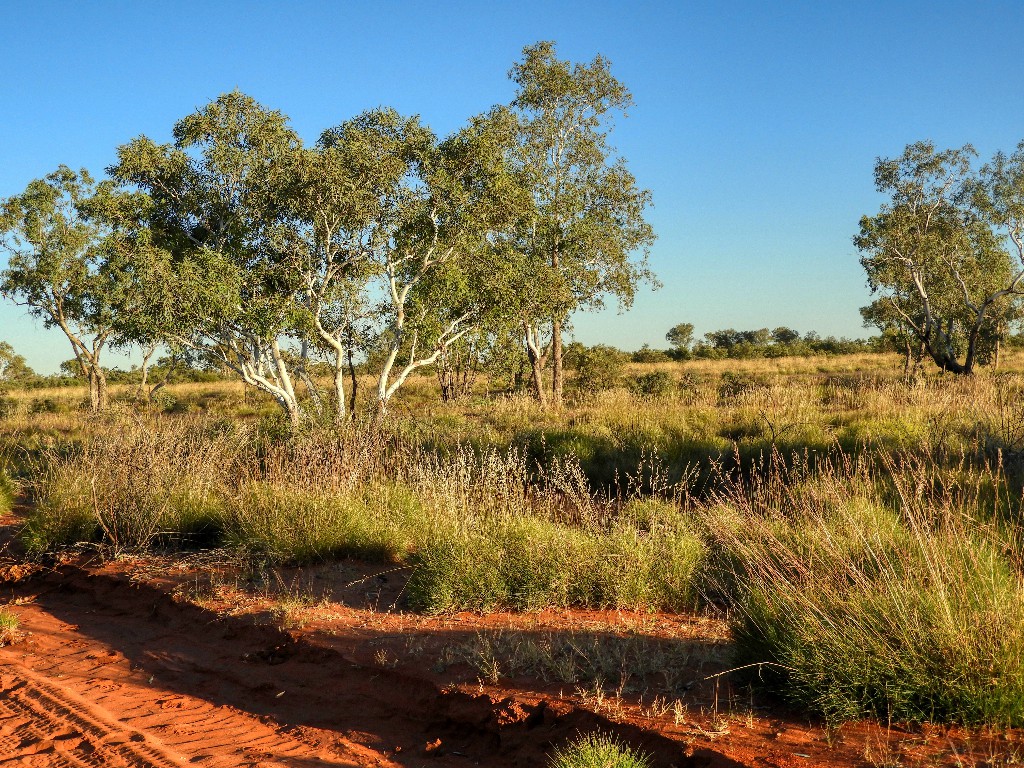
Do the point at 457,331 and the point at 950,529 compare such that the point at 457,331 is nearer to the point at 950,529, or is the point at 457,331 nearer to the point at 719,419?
the point at 719,419

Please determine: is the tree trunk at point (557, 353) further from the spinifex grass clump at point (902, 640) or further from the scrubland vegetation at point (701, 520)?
the spinifex grass clump at point (902, 640)

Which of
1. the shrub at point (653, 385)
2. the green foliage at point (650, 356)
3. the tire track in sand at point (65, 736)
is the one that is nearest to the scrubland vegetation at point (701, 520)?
the tire track in sand at point (65, 736)

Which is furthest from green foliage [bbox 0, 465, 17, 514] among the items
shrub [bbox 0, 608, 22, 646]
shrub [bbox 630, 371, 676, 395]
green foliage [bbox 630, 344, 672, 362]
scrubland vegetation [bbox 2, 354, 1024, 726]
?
green foliage [bbox 630, 344, 672, 362]

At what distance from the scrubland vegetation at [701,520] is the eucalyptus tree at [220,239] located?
7.20 feet

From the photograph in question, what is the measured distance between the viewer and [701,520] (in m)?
8.27

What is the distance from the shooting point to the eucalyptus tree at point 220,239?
15.0m

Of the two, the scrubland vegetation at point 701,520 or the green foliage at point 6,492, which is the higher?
the scrubland vegetation at point 701,520

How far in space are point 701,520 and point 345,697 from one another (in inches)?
173

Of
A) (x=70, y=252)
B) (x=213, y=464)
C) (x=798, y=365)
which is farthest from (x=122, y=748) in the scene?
(x=798, y=365)

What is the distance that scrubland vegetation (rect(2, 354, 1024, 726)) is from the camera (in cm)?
418

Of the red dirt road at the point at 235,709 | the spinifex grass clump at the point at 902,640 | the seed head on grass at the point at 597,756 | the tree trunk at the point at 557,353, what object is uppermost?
the tree trunk at the point at 557,353

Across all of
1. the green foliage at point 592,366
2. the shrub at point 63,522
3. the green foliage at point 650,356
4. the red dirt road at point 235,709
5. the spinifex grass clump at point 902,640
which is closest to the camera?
the spinifex grass clump at point 902,640

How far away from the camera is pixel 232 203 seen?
659 inches

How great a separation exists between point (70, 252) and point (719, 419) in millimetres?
21540
